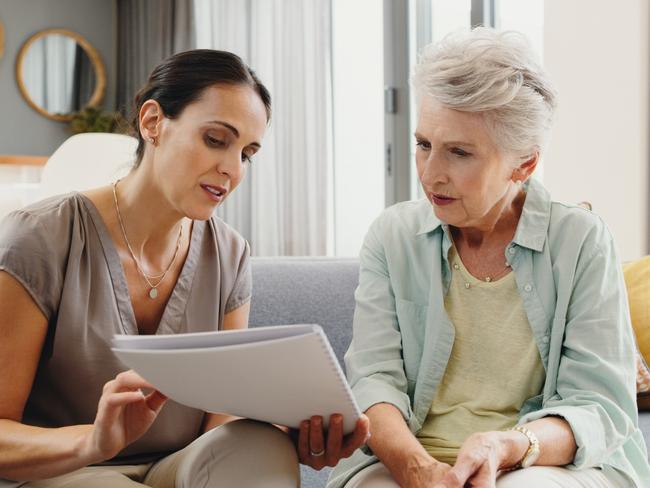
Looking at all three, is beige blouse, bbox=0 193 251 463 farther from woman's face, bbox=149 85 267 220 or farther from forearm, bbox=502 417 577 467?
forearm, bbox=502 417 577 467

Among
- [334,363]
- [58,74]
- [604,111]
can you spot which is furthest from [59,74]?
[334,363]

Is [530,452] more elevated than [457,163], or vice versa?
[457,163]

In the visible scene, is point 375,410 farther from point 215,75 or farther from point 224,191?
point 215,75

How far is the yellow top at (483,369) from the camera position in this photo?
1380 mm

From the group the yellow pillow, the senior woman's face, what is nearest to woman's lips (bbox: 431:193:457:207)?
the senior woman's face

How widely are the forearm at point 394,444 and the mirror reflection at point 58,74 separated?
242 inches

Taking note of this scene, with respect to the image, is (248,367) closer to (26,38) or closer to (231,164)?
(231,164)

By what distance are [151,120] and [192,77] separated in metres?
0.11

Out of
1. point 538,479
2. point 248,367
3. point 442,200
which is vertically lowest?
point 538,479

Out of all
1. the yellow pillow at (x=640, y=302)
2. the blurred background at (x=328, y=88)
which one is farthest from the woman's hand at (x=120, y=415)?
the yellow pillow at (x=640, y=302)

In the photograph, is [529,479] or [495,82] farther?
[495,82]

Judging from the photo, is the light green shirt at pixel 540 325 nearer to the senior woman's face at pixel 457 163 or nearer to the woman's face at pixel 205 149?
the senior woman's face at pixel 457 163

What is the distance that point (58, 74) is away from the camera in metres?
6.97

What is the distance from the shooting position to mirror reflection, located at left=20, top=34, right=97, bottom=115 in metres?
6.79
